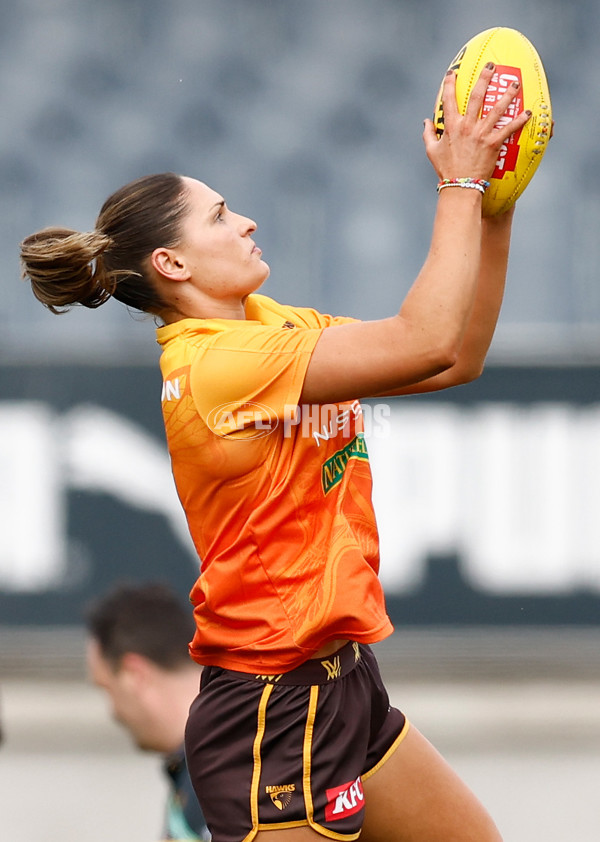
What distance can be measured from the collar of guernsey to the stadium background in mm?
2822

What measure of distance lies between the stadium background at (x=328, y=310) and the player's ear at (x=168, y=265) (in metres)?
3.06

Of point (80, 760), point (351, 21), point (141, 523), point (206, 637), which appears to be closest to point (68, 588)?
point (141, 523)

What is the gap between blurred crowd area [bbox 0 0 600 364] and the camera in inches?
289

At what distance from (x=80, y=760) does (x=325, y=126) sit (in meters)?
4.26

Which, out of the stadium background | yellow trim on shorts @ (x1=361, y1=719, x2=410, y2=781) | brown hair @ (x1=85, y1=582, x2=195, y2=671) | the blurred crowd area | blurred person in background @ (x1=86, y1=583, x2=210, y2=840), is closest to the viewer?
yellow trim on shorts @ (x1=361, y1=719, x2=410, y2=781)

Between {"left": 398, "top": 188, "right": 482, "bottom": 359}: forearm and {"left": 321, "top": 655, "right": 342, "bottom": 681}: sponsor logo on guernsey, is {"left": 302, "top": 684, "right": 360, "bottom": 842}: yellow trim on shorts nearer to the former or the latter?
{"left": 321, "top": 655, "right": 342, "bottom": 681}: sponsor logo on guernsey

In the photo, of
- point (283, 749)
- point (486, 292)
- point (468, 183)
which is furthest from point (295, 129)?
point (283, 749)

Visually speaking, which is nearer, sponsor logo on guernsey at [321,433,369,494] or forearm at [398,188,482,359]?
forearm at [398,188,482,359]

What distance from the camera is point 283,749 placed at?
2045 mm

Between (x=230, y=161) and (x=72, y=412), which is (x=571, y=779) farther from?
(x=230, y=161)

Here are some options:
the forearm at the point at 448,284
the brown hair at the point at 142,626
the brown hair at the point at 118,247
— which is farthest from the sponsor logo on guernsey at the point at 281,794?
the brown hair at the point at 142,626

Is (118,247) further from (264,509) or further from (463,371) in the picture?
(463,371)

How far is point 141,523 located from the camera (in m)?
5.68

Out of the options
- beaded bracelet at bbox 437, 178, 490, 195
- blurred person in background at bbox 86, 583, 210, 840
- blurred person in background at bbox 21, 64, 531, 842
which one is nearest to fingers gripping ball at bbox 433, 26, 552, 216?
blurred person in background at bbox 21, 64, 531, 842
